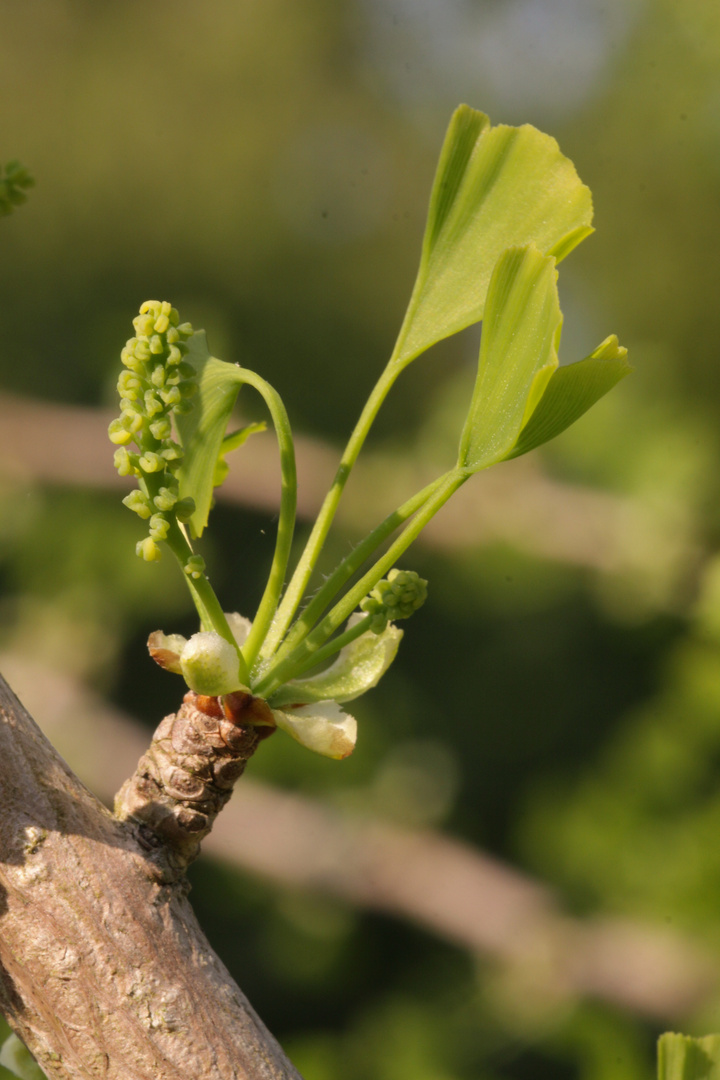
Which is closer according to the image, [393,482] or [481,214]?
[481,214]

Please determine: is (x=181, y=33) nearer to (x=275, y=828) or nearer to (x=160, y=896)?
(x=275, y=828)

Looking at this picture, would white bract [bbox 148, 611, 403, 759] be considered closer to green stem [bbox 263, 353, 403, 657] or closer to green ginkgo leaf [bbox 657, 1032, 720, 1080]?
green stem [bbox 263, 353, 403, 657]

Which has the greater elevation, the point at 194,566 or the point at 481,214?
the point at 481,214

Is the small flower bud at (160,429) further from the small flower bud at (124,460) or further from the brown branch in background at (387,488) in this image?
the brown branch in background at (387,488)

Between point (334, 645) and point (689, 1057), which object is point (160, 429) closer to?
point (334, 645)

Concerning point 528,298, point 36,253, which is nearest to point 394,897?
point 528,298

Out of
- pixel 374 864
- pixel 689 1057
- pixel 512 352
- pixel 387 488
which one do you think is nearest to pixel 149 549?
pixel 512 352
